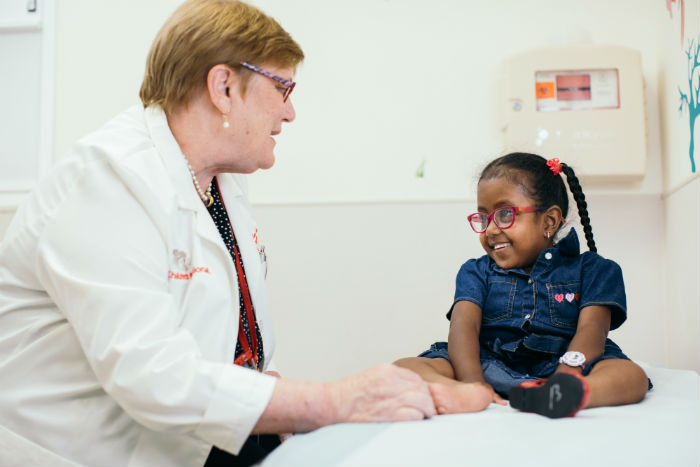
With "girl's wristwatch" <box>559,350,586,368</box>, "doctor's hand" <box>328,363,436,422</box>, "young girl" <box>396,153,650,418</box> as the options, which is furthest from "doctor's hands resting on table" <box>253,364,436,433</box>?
"girl's wristwatch" <box>559,350,586,368</box>

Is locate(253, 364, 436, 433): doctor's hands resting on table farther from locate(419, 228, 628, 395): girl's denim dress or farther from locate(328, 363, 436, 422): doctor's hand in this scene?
locate(419, 228, 628, 395): girl's denim dress

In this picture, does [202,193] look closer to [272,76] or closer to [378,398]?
[272,76]

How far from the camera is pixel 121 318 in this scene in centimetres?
100

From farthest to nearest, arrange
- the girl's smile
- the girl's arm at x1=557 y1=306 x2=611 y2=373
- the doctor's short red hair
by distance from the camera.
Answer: the girl's smile
the girl's arm at x1=557 y1=306 x2=611 y2=373
the doctor's short red hair

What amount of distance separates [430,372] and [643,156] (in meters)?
0.99

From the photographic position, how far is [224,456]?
1.27 meters

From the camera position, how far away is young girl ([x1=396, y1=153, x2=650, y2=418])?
1.48m

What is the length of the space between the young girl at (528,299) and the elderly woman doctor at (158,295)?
449 millimetres

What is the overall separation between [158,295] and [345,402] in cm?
32

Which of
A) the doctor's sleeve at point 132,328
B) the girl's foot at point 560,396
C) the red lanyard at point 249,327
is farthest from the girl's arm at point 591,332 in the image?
the doctor's sleeve at point 132,328

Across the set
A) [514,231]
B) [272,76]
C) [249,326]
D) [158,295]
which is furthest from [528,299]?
[158,295]

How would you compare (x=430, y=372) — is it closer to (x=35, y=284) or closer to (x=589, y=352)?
(x=589, y=352)

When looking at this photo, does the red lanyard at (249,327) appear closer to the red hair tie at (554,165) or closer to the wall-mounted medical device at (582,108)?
the red hair tie at (554,165)

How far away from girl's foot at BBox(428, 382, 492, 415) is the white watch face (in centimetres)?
26
